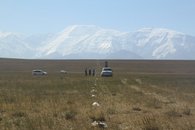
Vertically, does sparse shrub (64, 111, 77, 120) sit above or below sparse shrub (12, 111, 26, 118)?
above

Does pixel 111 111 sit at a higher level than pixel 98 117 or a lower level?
lower

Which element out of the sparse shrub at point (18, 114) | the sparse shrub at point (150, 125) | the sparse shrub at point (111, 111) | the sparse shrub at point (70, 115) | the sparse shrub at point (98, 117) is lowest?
the sparse shrub at point (111, 111)

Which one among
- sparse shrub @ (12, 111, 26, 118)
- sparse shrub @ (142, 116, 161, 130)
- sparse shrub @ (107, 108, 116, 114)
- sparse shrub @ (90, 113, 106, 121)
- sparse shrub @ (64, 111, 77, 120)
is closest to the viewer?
sparse shrub @ (142, 116, 161, 130)

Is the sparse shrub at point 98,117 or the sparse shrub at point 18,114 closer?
the sparse shrub at point 98,117

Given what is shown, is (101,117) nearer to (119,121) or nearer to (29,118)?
(119,121)

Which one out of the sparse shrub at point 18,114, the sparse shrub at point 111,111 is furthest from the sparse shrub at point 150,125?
the sparse shrub at point 18,114

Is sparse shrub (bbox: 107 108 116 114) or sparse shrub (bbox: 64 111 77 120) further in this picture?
sparse shrub (bbox: 107 108 116 114)

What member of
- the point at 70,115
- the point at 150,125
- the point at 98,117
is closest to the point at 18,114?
the point at 70,115

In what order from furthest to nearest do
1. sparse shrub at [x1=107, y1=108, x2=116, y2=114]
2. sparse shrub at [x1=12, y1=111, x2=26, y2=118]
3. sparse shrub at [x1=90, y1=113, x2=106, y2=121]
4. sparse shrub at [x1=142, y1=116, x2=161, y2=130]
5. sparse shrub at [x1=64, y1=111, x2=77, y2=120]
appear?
sparse shrub at [x1=107, y1=108, x2=116, y2=114], sparse shrub at [x1=12, y1=111, x2=26, y2=118], sparse shrub at [x1=64, y1=111, x2=77, y2=120], sparse shrub at [x1=90, y1=113, x2=106, y2=121], sparse shrub at [x1=142, y1=116, x2=161, y2=130]

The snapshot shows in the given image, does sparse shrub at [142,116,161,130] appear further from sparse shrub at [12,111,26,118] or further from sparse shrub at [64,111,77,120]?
sparse shrub at [12,111,26,118]

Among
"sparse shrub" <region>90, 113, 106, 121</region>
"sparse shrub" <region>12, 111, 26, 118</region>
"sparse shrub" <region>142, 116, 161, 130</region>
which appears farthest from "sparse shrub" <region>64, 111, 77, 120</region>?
"sparse shrub" <region>142, 116, 161, 130</region>

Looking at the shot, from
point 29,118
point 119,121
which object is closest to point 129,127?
point 119,121

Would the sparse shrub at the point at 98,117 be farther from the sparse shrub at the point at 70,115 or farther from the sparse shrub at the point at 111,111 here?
the sparse shrub at the point at 111,111

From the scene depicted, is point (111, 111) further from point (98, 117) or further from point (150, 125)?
point (150, 125)
